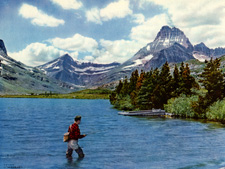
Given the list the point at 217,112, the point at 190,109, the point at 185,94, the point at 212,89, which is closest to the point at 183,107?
the point at 190,109

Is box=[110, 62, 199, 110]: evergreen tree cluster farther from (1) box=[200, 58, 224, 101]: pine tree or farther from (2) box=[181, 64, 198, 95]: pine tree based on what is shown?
(1) box=[200, 58, 224, 101]: pine tree

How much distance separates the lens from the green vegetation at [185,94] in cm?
6581

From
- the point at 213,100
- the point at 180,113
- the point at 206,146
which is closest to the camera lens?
the point at 206,146

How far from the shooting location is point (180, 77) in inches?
3445

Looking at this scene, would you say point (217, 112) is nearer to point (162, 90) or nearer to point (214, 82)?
point (214, 82)

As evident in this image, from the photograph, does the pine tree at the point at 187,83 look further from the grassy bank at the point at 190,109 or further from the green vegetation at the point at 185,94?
the grassy bank at the point at 190,109

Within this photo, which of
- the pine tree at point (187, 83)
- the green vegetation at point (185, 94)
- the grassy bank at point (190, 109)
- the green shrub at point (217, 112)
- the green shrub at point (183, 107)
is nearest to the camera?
the green shrub at point (217, 112)

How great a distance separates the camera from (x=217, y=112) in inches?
2327

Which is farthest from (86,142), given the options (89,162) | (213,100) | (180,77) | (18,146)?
(180,77)

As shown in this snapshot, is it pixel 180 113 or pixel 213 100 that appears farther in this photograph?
pixel 180 113

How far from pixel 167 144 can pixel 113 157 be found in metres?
9.84

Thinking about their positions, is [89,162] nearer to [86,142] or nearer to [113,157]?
[113,157]

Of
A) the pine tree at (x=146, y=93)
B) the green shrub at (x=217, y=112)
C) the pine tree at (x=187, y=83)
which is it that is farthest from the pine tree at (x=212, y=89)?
the pine tree at (x=146, y=93)

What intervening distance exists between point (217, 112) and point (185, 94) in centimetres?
2594
